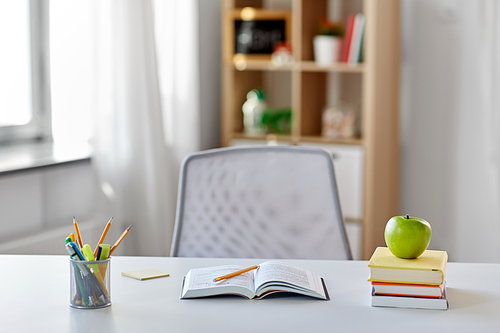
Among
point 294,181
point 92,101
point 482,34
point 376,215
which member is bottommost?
point 376,215

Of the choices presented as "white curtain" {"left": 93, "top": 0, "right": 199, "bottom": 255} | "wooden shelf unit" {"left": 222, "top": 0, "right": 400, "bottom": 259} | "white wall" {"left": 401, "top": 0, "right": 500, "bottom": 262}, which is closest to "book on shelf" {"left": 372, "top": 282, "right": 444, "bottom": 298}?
"white curtain" {"left": 93, "top": 0, "right": 199, "bottom": 255}

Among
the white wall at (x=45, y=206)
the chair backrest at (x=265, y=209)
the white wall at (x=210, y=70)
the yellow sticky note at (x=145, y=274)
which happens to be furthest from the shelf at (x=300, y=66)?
the yellow sticky note at (x=145, y=274)

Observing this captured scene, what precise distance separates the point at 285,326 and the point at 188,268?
0.37 m

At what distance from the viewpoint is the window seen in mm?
Result: 2408

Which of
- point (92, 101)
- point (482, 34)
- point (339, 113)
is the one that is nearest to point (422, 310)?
point (92, 101)

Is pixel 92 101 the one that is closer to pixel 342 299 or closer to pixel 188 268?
pixel 188 268

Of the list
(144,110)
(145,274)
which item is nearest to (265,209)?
(145,274)

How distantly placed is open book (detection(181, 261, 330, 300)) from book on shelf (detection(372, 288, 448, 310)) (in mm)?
93

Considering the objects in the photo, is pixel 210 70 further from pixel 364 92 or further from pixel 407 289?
pixel 407 289

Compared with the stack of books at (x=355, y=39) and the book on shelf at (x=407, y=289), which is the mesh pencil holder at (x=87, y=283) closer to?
the book on shelf at (x=407, y=289)

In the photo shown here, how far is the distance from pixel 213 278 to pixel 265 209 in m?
0.58

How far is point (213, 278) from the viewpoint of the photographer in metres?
1.13

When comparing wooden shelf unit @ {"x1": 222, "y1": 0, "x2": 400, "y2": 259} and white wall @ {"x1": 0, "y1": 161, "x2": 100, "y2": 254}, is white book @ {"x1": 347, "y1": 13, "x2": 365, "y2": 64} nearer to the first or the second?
wooden shelf unit @ {"x1": 222, "y1": 0, "x2": 400, "y2": 259}

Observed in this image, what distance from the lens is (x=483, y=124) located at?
9.61 ft
